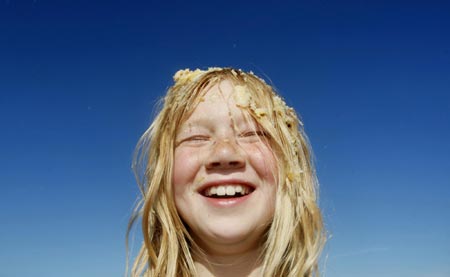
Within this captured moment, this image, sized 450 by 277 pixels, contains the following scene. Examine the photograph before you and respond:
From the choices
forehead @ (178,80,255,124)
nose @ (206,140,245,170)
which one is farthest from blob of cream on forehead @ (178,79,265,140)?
nose @ (206,140,245,170)

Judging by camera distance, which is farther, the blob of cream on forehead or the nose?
the blob of cream on forehead

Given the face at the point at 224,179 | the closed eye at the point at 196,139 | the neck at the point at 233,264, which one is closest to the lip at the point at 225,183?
the face at the point at 224,179

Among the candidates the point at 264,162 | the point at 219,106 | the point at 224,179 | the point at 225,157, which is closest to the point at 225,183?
the point at 224,179

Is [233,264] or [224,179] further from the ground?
[224,179]

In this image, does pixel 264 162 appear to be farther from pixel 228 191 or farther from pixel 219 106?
pixel 219 106

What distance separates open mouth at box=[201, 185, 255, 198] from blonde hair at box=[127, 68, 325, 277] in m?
0.21

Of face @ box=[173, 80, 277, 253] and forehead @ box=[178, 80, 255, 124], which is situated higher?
forehead @ box=[178, 80, 255, 124]

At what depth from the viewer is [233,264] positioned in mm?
3088

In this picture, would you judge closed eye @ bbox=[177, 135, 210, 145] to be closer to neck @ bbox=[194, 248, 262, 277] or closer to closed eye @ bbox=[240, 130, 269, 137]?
closed eye @ bbox=[240, 130, 269, 137]

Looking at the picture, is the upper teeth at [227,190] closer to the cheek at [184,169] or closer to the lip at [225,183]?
the lip at [225,183]

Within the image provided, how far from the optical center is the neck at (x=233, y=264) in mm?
3084

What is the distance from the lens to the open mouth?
120 inches

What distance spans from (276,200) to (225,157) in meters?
0.41

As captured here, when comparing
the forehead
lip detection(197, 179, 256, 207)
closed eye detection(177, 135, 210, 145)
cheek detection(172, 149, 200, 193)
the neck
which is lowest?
A: the neck
